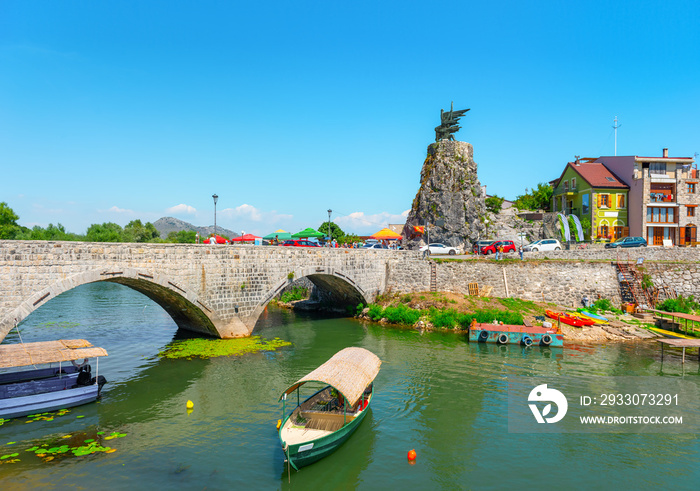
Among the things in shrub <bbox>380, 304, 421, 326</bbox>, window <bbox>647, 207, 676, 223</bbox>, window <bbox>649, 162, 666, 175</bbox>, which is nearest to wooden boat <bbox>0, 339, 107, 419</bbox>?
shrub <bbox>380, 304, 421, 326</bbox>

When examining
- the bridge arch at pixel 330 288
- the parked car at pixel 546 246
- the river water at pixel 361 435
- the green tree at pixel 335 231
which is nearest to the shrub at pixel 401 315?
the bridge arch at pixel 330 288

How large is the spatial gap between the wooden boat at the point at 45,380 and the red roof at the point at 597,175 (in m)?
57.3

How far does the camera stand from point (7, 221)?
61.6 m

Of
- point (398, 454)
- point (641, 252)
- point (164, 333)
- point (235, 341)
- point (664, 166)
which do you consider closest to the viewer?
point (398, 454)

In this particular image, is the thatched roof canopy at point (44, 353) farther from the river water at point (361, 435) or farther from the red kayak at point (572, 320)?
the red kayak at point (572, 320)

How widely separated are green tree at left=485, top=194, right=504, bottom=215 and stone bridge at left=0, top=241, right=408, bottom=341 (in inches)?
1243

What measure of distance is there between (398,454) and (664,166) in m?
56.0

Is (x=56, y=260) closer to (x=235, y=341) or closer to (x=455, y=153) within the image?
(x=235, y=341)

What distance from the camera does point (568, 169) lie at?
59969mm

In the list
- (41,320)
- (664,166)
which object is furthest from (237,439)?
(664,166)

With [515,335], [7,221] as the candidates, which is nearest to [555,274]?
[515,335]

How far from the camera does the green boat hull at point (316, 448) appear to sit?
12.6 meters

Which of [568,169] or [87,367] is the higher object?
[568,169]

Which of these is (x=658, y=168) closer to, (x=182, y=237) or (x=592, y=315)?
(x=592, y=315)
